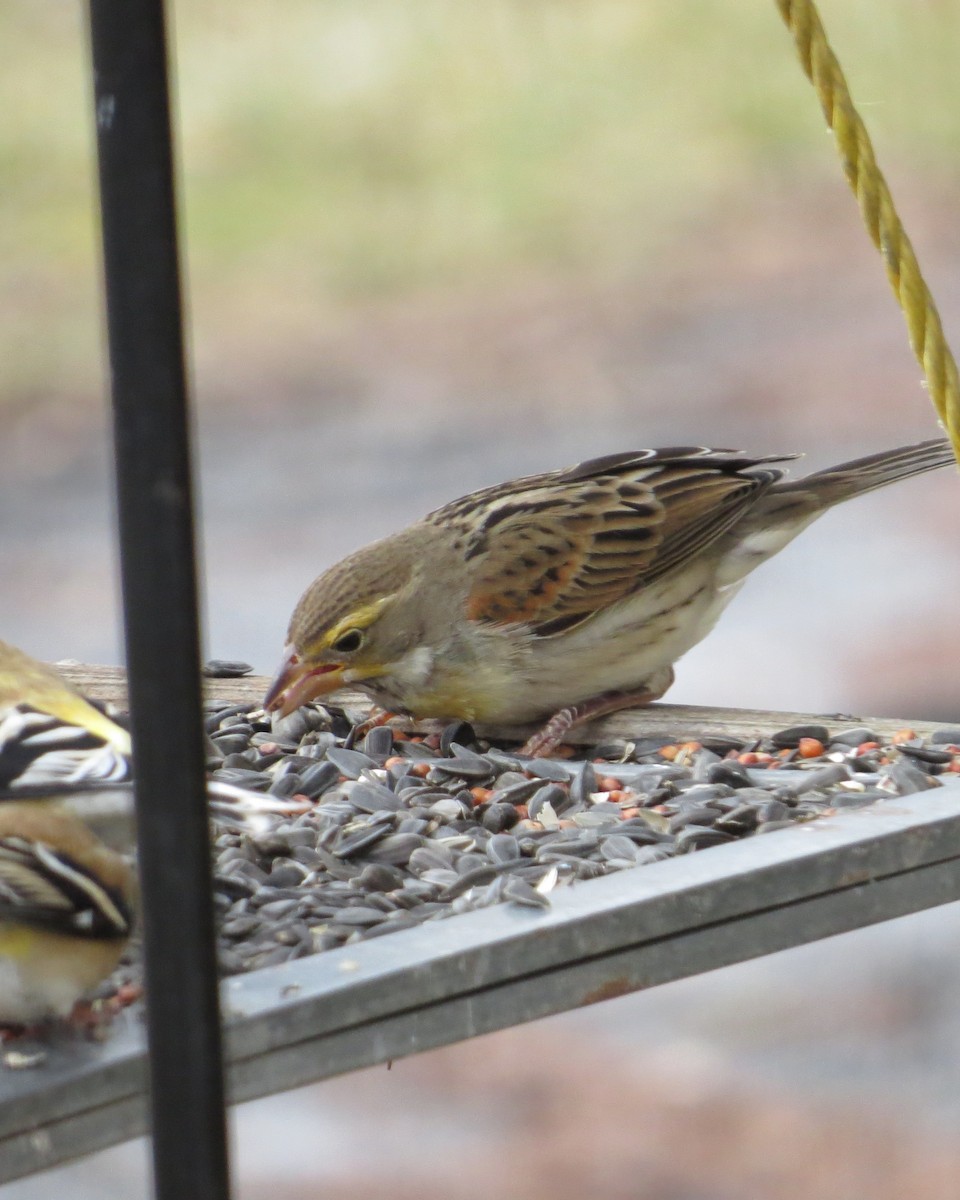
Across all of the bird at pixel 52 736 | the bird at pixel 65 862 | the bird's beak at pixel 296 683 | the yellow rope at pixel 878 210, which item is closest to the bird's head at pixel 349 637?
the bird's beak at pixel 296 683

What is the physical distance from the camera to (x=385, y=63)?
7.06 meters

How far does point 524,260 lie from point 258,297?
108cm

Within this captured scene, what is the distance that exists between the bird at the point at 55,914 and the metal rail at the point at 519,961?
0.06m

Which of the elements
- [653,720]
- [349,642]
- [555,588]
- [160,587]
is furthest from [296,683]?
[160,587]

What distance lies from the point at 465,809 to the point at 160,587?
1466mm

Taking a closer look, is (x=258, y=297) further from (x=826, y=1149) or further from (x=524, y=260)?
(x=826, y=1149)

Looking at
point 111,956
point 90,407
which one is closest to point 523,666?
point 111,956

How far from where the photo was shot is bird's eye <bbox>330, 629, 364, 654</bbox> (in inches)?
111

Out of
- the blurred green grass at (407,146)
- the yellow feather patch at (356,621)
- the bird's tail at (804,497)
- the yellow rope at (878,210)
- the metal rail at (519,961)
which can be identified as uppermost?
the blurred green grass at (407,146)

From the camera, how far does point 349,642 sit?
2826 mm

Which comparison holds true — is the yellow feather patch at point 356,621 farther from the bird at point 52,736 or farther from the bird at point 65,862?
the bird at point 65,862

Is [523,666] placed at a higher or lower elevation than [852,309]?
lower

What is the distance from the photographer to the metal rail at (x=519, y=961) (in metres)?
1.42

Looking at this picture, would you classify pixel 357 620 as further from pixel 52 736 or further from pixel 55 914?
pixel 55 914
